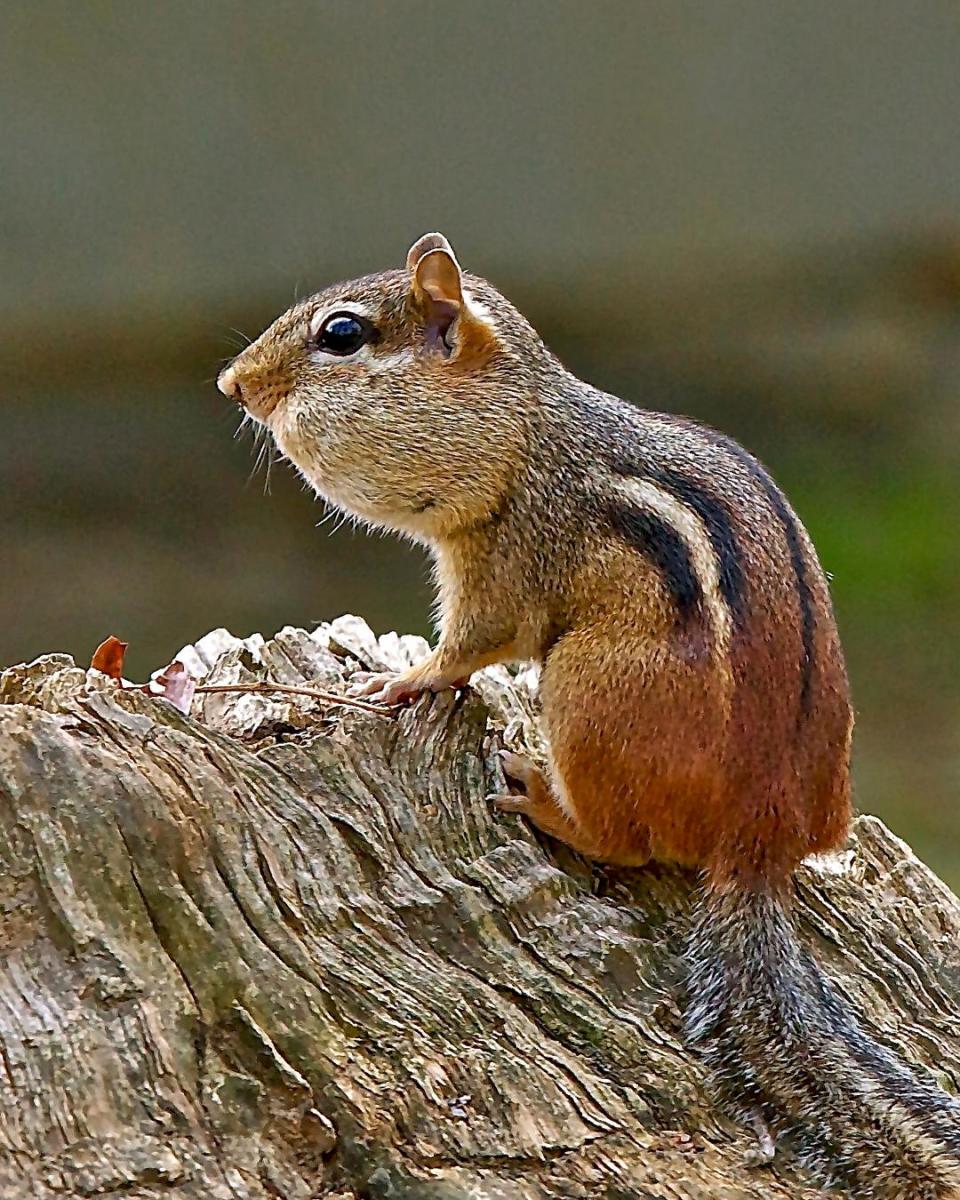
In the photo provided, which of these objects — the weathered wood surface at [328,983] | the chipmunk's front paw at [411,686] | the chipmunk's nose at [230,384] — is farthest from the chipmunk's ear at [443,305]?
the weathered wood surface at [328,983]

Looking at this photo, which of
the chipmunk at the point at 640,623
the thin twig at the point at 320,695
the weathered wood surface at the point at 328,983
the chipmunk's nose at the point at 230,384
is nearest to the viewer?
the weathered wood surface at the point at 328,983

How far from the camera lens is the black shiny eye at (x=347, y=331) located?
2.00m

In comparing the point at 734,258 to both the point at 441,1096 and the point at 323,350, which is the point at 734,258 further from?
the point at 441,1096

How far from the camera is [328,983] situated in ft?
4.99

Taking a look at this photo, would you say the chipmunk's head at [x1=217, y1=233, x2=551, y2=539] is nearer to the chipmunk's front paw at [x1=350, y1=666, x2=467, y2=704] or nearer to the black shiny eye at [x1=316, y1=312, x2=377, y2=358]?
the black shiny eye at [x1=316, y1=312, x2=377, y2=358]

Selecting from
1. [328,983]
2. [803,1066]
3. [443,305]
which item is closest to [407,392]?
[443,305]

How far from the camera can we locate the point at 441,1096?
147 cm

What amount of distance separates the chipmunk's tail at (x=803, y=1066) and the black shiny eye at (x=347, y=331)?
830mm

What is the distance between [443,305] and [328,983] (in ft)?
2.89

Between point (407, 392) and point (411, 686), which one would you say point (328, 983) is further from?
point (407, 392)

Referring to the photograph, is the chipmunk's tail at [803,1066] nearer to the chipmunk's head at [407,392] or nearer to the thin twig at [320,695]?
the thin twig at [320,695]

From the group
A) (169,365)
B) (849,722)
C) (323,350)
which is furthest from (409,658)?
(169,365)

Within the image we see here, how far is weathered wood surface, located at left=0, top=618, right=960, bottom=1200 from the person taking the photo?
1402 mm

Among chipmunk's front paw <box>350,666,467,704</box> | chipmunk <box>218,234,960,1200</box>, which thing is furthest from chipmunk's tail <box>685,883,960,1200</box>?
chipmunk's front paw <box>350,666,467,704</box>
